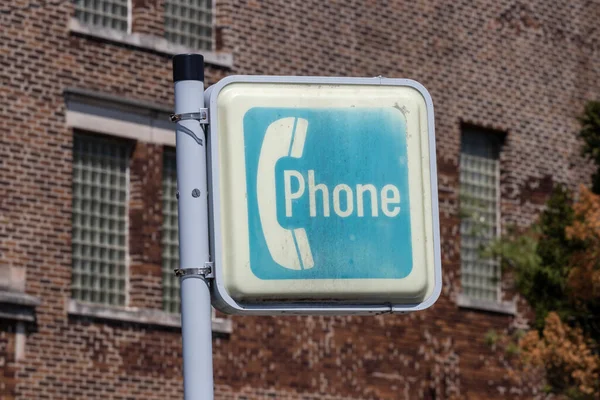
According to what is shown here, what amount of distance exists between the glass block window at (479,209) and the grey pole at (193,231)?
2129cm

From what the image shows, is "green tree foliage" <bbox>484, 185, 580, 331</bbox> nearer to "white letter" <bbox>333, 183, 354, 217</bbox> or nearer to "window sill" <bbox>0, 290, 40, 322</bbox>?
"window sill" <bbox>0, 290, 40, 322</bbox>

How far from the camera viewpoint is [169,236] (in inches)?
891

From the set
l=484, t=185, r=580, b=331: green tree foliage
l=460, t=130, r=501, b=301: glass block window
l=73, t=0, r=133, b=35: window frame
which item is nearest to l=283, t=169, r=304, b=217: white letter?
l=484, t=185, r=580, b=331: green tree foliage

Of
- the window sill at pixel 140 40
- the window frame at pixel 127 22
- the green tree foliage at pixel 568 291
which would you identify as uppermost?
the window frame at pixel 127 22

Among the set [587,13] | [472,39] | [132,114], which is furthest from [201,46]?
[587,13]

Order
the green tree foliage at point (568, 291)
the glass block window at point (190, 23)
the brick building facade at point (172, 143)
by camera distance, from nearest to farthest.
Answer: the green tree foliage at point (568, 291) → the brick building facade at point (172, 143) → the glass block window at point (190, 23)

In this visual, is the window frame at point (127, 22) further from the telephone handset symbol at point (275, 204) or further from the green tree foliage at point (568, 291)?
the telephone handset symbol at point (275, 204)

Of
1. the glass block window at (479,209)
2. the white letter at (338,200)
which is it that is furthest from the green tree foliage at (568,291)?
the white letter at (338,200)

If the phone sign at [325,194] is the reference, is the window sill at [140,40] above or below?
above

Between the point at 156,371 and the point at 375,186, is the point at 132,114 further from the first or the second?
the point at 375,186

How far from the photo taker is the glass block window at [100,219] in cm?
2166

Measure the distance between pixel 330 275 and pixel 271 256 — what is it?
0.19 metres

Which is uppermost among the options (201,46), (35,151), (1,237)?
(201,46)

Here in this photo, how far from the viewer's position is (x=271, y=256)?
480 cm
